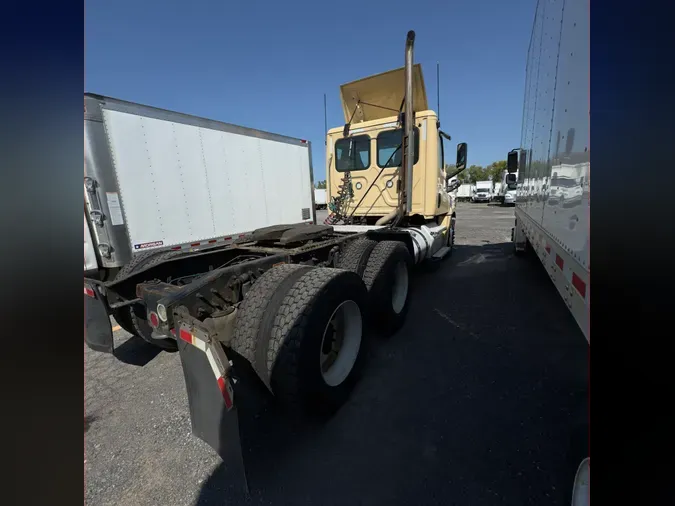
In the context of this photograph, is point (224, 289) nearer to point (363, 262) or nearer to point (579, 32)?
point (363, 262)

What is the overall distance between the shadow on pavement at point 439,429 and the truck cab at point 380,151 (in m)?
2.81

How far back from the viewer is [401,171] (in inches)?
225

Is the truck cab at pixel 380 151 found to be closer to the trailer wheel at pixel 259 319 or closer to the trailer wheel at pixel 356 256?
the trailer wheel at pixel 356 256

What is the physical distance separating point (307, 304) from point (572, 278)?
171 centimetres

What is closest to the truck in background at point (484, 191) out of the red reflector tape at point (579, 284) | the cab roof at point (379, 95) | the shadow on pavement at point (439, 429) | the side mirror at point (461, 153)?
the side mirror at point (461, 153)

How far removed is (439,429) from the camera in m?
2.54

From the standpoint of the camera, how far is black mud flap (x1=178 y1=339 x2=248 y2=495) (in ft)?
6.10

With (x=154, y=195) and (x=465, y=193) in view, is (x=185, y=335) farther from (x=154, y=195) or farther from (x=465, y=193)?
(x=465, y=193)

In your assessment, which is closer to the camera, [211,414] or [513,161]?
[211,414]

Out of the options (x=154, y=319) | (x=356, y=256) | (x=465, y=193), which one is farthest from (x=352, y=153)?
(x=465, y=193)

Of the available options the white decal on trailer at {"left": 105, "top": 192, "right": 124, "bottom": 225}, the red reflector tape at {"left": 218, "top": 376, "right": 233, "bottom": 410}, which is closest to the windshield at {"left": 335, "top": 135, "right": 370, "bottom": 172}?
the white decal on trailer at {"left": 105, "top": 192, "right": 124, "bottom": 225}

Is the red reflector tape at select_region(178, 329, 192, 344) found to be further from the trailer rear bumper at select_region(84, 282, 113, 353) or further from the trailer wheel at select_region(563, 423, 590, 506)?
the trailer wheel at select_region(563, 423, 590, 506)

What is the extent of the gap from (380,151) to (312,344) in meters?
4.65
